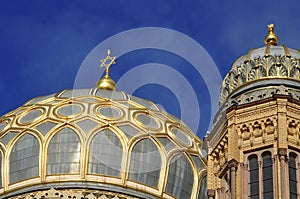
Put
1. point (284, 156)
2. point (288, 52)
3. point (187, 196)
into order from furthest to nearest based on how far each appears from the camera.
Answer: point (187, 196), point (288, 52), point (284, 156)

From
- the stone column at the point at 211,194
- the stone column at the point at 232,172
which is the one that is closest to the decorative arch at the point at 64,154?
the stone column at the point at 211,194

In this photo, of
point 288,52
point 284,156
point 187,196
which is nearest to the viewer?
point 284,156

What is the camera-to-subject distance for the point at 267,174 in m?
39.0

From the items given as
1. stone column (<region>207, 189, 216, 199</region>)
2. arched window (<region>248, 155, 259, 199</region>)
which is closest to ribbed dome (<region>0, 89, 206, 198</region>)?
stone column (<region>207, 189, 216, 199</region>)

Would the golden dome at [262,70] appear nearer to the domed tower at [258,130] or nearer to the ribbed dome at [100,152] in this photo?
the domed tower at [258,130]

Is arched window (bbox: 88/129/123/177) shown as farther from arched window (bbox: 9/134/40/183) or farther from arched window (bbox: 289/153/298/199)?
arched window (bbox: 289/153/298/199)

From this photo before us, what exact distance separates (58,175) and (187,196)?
136 inches

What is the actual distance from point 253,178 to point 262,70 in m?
3.17

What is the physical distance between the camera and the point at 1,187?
4400 centimetres

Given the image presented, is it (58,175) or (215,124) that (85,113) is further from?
Answer: (215,124)

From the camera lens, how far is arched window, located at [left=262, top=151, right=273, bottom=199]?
126ft

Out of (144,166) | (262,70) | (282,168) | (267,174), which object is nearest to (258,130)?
(267,174)

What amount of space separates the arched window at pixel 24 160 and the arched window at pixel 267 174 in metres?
7.33

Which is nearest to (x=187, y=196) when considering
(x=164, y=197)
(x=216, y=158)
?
(x=164, y=197)
